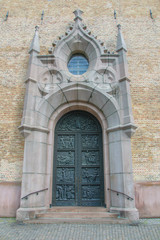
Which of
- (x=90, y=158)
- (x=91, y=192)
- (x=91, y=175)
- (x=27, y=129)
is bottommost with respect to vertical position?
(x=91, y=192)

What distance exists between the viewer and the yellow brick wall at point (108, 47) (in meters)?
6.73

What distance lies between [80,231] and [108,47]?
23.6 feet

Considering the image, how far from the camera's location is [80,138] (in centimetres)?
704

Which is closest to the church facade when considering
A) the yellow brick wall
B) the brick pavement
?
the yellow brick wall

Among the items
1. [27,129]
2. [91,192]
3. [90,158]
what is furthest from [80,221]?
[27,129]

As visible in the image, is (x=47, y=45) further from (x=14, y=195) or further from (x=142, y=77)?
(x=14, y=195)

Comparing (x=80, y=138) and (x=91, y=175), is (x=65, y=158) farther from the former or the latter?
(x=91, y=175)

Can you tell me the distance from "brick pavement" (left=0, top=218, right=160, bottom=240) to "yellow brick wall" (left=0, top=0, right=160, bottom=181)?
6.25 ft

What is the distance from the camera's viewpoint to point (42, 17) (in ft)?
30.3

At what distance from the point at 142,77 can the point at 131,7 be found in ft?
14.0

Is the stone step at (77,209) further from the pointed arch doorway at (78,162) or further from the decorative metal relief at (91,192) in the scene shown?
the decorative metal relief at (91,192)

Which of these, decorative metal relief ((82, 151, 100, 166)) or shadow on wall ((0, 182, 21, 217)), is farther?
decorative metal relief ((82, 151, 100, 166))

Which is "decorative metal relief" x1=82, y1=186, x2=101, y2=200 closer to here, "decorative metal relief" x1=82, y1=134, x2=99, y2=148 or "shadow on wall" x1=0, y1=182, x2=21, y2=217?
"decorative metal relief" x1=82, y1=134, x2=99, y2=148

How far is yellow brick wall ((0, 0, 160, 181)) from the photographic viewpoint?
265 inches
